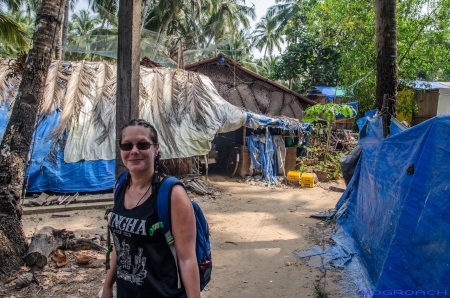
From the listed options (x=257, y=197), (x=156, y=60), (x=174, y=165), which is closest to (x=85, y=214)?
(x=174, y=165)

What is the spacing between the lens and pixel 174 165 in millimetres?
11320

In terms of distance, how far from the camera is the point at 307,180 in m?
11.9

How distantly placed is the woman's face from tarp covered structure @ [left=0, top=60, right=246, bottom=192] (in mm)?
7777

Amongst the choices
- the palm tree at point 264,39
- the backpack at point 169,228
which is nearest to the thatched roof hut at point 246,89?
the backpack at point 169,228

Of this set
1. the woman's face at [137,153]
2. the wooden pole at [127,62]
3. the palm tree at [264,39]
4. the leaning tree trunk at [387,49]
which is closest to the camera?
the woman's face at [137,153]

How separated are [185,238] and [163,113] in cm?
966

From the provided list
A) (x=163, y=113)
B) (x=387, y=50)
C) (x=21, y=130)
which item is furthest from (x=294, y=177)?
(x=21, y=130)

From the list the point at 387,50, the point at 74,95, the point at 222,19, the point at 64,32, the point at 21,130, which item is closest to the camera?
the point at 21,130

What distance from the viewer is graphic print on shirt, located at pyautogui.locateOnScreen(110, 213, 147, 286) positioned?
1.72 meters

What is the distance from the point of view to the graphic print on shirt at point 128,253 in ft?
5.63

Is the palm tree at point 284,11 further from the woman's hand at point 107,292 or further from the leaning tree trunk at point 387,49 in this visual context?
the woman's hand at point 107,292

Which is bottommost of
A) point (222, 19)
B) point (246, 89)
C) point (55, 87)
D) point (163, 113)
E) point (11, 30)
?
point (163, 113)

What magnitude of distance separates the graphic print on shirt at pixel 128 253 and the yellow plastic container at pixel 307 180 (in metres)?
10.7

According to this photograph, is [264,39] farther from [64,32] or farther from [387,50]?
[387,50]
